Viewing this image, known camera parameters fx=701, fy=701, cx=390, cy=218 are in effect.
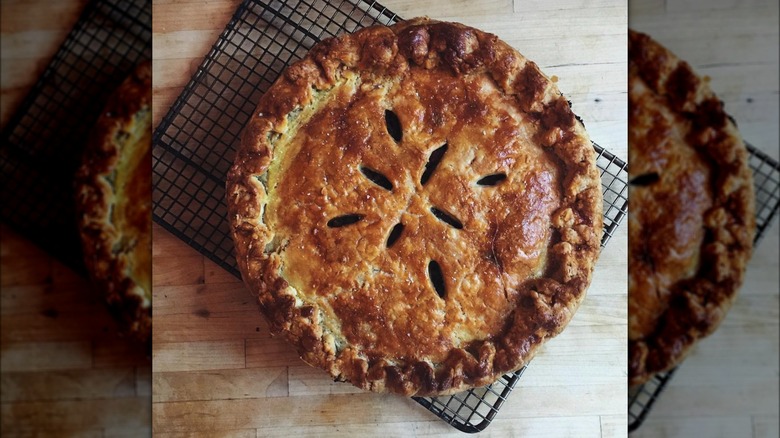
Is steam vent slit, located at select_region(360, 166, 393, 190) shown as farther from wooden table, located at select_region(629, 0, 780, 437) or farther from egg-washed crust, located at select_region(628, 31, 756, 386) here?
wooden table, located at select_region(629, 0, 780, 437)

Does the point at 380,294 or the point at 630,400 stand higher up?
the point at 380,294

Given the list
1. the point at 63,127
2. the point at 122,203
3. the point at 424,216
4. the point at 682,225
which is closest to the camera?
the point at 424,216

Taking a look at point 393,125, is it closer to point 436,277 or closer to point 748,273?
point 436,277

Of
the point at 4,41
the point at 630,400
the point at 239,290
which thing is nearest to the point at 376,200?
the point at 239,290

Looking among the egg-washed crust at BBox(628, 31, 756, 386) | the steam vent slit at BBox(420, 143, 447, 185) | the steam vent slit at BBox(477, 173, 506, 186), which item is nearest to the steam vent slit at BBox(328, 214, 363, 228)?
the steam vent slit at BBox(420, 143, 447, 185)

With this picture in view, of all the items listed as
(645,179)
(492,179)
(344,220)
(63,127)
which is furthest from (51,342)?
(645,179)

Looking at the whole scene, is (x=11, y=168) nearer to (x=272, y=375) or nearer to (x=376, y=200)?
(x=272, y=375)
